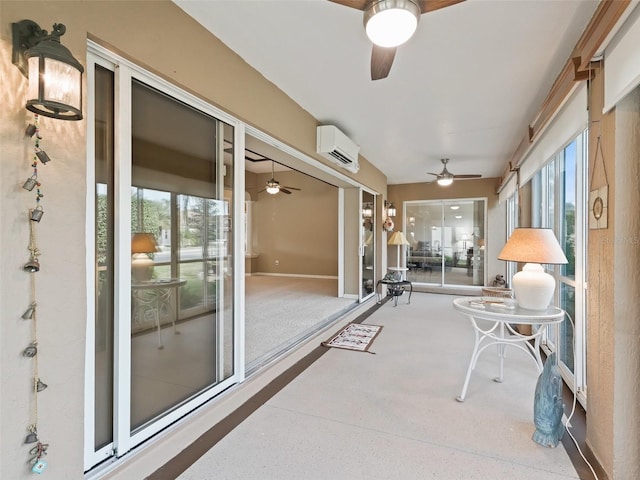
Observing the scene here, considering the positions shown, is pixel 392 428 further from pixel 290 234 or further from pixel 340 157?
pixel 290 234

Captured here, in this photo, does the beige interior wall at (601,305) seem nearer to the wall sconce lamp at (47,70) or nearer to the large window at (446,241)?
the wall sconce lamp at (47,70)

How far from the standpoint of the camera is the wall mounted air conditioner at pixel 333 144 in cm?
375

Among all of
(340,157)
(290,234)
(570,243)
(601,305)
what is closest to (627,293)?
(601,305)

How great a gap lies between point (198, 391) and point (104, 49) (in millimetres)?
2198

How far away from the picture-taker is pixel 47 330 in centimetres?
132

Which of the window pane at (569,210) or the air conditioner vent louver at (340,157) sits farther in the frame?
the air conditioner vent louver at (340,157)

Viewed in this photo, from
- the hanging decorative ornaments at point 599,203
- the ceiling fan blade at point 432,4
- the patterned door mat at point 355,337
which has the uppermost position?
the ceiling fan blade at point 432,4

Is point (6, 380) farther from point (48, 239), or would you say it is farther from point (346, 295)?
point (346, 295)

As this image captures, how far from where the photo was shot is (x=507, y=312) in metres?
2.41

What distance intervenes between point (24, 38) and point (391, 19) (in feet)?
5.09

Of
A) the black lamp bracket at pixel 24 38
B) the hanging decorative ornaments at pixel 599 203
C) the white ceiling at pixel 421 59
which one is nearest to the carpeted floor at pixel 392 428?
the hanging decorative ornaments at pixel 599 203

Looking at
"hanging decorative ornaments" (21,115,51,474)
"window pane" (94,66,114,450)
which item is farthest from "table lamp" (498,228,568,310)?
"hanging decorative ornaments" (21,115,51,474)

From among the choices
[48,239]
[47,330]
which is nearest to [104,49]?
[48,239]

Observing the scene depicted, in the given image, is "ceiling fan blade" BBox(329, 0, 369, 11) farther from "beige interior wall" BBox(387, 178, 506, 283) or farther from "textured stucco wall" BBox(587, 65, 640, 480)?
"beige interior wall" BBox(387, 178, 506, 283)
